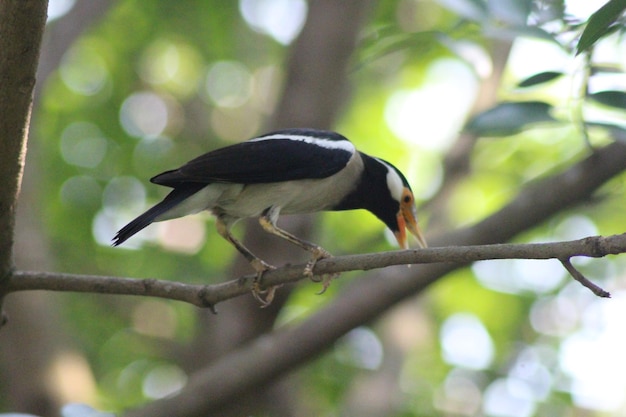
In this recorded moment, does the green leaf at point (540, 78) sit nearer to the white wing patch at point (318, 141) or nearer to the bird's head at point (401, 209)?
the white wing patch at point (318, 141)

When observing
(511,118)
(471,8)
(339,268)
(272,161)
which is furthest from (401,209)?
(339,268)

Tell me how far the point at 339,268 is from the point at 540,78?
1219 millimetres

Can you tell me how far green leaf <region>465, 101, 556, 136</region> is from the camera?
3.59 meters

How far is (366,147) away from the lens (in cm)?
897

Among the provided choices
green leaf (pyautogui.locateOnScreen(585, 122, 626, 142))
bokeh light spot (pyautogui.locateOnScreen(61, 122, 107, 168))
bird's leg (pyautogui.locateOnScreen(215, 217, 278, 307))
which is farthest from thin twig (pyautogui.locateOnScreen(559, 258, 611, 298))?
bokeh light spot (pyautogui.locateOnScreen(61, 122, 107, 168))

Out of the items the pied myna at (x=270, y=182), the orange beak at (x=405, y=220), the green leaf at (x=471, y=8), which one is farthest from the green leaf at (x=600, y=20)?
the orange beak at (x=405, y=220)

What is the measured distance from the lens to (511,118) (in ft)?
12.0

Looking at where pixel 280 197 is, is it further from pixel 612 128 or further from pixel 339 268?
pixel 612 128

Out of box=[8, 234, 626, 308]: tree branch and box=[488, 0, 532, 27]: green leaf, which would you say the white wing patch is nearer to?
box=[8, 234, 626, 308]: tree branch

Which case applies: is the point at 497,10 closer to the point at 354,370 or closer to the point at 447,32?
the point at 447,32

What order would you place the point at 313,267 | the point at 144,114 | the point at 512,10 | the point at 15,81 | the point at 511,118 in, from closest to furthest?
the point at 15,81 → the point at 313,267 → the point at 512,10 → the point at 511,118 → the point at 144,114

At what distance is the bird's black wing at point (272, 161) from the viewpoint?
13.2 ft

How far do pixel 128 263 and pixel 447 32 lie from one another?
4539 mm

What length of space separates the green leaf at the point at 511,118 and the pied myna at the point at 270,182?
93cm
